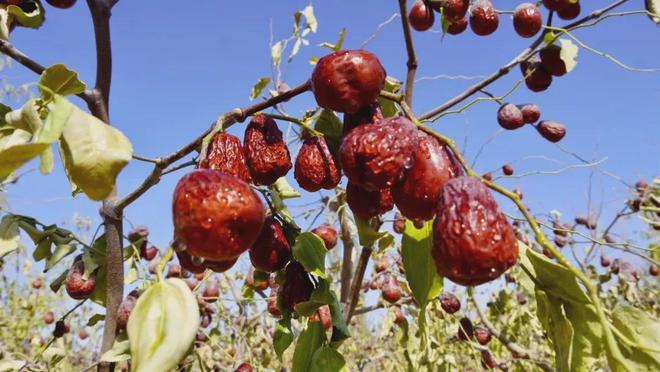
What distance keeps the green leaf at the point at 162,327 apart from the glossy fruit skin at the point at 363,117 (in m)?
0.46

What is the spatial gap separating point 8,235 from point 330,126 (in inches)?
49.1

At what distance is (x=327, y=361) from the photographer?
1.10m

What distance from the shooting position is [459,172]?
36.2 inches

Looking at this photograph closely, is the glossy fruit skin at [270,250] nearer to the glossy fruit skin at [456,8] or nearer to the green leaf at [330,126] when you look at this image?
the green leaf at [330,126]

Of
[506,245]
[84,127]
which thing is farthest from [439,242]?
[84,127]

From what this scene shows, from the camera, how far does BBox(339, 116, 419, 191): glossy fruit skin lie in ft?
2.86

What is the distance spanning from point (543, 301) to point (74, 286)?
1560mm

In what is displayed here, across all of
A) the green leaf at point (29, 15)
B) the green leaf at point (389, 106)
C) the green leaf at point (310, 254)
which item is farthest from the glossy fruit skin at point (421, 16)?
the green leaf at point (310, 254)

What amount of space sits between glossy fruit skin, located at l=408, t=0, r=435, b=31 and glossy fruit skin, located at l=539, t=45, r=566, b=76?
22.6 inches

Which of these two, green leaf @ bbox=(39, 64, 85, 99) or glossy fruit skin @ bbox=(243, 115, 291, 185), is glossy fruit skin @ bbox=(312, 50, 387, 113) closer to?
glossy fruit skin @ bbox=(243, 115, 291, 185)

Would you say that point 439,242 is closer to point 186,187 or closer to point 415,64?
point 186,187

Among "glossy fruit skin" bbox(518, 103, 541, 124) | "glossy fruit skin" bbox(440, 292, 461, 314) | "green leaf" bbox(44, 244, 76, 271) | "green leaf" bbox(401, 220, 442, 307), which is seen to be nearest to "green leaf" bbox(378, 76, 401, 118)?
"green leaf" bbox(401, 220, 442, 307)

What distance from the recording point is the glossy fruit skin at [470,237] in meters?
0.77

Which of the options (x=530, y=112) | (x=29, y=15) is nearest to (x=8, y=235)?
(x=29, y=15)
